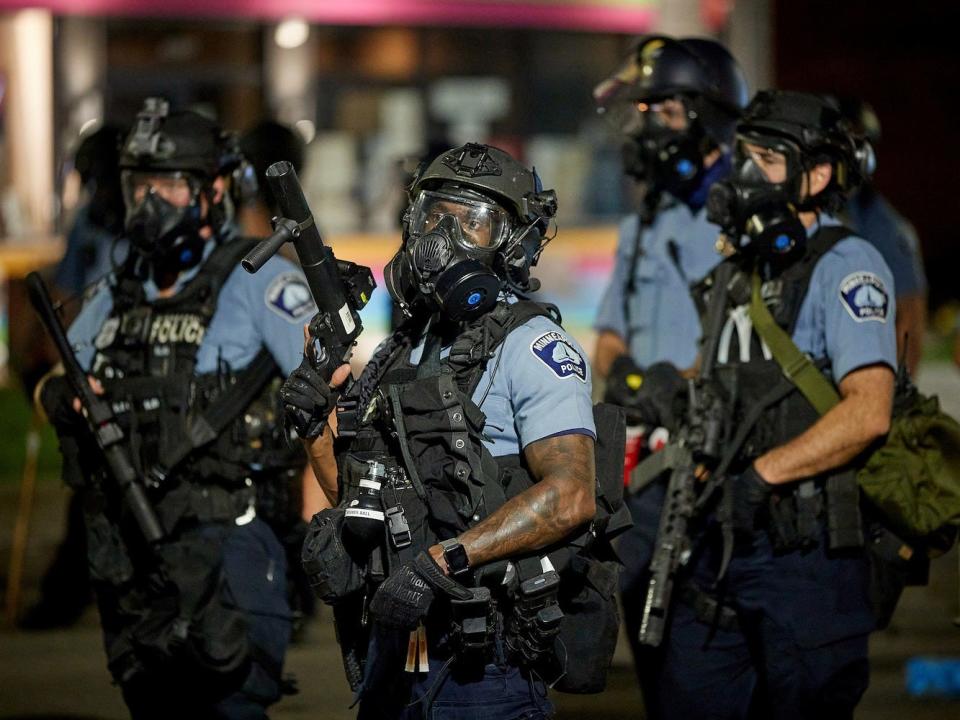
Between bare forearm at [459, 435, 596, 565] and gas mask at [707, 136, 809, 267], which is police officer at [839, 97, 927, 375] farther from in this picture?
bare forearm at [459, 435, 596, 565]

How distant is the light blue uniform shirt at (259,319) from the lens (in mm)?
4691

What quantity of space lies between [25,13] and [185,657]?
10.2 m

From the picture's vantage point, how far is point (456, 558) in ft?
10.9

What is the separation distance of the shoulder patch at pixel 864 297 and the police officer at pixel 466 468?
112cm

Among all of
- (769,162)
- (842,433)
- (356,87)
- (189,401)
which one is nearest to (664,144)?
(769,162)

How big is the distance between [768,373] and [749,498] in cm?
→ 38

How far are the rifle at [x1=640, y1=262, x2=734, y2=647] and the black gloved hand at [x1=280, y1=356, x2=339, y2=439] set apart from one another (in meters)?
1.34

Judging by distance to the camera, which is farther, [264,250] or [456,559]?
[264,250]

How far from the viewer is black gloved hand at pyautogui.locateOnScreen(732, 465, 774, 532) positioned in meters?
4.44

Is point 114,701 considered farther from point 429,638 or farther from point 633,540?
point 429,638

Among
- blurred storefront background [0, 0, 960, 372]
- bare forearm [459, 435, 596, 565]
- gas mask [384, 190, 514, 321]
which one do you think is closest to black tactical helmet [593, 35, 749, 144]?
gas mask [384, 190, 514, 321]

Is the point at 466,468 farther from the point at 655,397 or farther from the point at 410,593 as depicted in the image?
the point at 655,397

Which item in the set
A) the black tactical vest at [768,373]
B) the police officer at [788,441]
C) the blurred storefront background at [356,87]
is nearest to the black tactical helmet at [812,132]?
the police officer at [788,441]

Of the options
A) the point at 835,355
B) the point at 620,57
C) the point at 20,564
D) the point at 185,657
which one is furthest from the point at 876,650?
the point at 620,57
